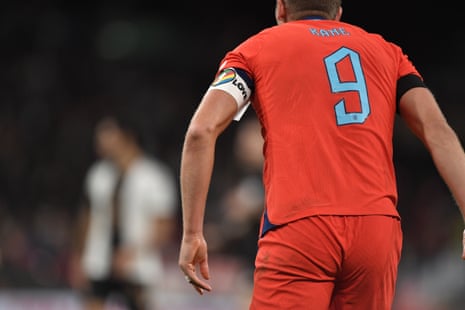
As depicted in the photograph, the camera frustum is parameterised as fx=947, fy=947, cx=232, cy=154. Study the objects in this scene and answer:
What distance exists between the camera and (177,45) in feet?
68.2

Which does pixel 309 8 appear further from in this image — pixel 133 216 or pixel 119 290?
pixel 119 290

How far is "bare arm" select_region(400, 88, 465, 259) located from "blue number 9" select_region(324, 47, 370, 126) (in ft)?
0.80

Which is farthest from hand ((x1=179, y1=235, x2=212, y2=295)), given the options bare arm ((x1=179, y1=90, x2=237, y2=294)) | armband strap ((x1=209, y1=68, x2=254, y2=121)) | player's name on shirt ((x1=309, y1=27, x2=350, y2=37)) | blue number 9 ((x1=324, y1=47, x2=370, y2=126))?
player's name on shirt ((x1=309, y1=27, x2=350, y2=37))

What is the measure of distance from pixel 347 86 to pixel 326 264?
2.24ft

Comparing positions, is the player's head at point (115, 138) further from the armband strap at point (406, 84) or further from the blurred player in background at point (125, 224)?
the armband strap at point (406, 84)

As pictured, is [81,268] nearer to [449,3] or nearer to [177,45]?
[177,45]

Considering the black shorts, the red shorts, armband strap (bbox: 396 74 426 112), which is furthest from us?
the black shorts

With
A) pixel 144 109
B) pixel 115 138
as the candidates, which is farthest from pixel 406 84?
pixel 144 109

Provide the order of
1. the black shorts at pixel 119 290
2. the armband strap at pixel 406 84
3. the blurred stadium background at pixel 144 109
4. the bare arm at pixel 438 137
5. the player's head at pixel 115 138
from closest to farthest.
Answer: the bare arm at pixel 438 137
the armband strap at pixel 406 84
the black shorts at pixel 119 290
the player's head at pixel 115 138
the blurred stadium background at pixel 144 109

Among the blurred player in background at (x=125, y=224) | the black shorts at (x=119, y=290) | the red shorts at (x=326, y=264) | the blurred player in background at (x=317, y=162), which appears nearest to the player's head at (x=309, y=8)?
the blurred player in background at (x=317, y=162)

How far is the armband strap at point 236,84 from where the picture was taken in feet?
11.8

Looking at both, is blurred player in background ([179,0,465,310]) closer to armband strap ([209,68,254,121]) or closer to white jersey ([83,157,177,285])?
armband strap ([209,68,254,121])

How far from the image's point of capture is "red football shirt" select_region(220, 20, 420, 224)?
3500mm

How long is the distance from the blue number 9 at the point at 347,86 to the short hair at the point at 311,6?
262 mm
